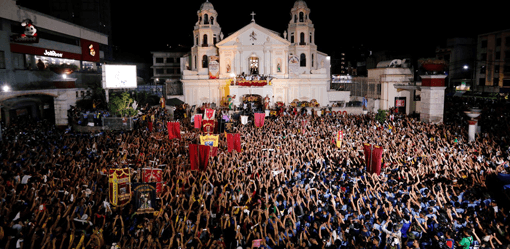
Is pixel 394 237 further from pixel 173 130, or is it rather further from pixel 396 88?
pixel 396 88

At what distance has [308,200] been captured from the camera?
9.27m

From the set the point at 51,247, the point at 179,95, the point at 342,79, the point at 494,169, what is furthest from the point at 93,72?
the point at 494,169

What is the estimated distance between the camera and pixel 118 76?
2898 cm

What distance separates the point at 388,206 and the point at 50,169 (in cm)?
1107

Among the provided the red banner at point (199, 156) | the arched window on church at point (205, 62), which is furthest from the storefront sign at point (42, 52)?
the red banner at point (199, 156)

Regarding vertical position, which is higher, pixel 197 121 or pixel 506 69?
pixel 506 69

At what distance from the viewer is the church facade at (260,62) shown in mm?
41094

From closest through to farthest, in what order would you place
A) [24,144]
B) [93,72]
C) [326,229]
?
[326,229] → [24,144] → [93,72]

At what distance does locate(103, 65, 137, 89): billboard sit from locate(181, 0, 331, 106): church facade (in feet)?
39.9

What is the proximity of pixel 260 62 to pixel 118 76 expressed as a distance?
18291 millimetres

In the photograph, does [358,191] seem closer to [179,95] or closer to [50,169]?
[50,169]

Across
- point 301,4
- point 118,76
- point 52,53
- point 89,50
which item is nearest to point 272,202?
point 118,76

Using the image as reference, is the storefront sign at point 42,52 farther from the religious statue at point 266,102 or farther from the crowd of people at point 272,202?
the religious statue at point 266,102

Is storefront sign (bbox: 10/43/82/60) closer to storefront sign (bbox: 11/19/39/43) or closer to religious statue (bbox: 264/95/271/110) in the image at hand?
storefront sign (bbox: 11/19/39/43)
